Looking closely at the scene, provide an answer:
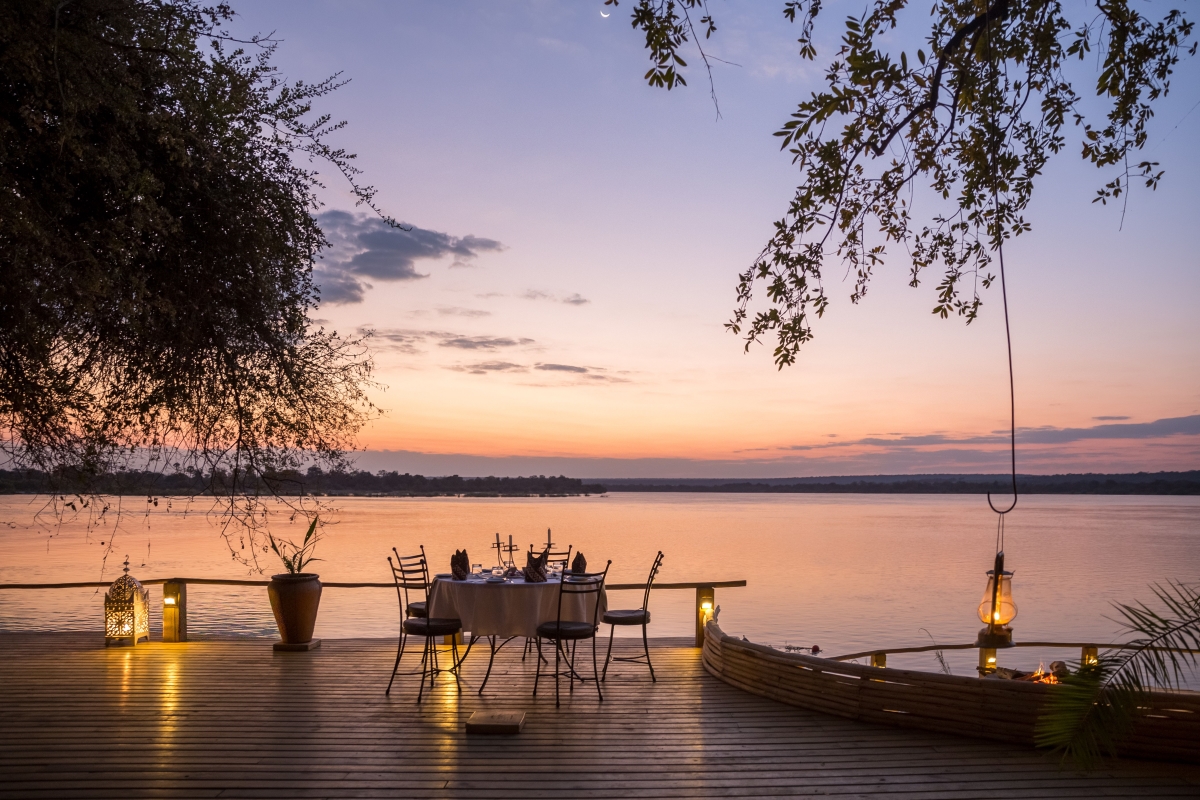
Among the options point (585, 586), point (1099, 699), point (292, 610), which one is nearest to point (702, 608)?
point (585, 586)

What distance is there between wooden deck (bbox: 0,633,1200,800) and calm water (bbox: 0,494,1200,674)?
1.57m

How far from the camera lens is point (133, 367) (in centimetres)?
499

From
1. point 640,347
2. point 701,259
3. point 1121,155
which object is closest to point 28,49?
point 1121,155

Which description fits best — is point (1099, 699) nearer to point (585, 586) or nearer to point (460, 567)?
point (585, 586)

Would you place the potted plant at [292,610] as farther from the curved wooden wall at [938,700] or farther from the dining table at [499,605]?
the curved wooden wall at [938,700]

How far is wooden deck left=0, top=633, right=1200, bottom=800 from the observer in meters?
4.54

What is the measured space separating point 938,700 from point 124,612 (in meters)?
7.67

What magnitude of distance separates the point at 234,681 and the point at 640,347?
50687mm

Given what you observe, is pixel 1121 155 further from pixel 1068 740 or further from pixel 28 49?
pixel 28 49

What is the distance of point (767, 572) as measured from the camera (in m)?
29.6

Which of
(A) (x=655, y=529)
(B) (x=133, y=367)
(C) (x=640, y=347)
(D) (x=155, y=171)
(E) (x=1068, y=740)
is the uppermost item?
(C) (x=640, y=347)

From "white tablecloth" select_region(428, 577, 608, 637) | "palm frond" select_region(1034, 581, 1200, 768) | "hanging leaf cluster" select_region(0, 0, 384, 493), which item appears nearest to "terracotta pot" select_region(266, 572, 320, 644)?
"white tablecloth" select_region(428, 577, 608, 637)

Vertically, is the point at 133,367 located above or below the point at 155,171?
below

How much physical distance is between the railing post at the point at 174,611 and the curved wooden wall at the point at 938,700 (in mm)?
5981
